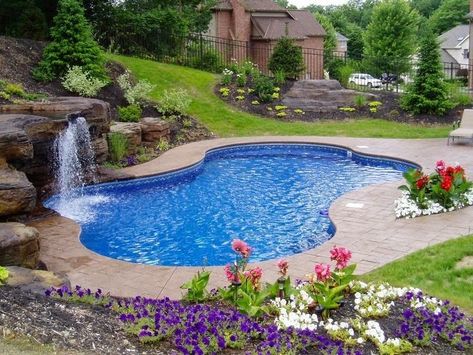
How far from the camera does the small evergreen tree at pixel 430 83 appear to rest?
17.3 m

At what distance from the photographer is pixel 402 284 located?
605cm

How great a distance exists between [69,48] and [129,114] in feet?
9.33

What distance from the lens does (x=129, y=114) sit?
14.9 metres

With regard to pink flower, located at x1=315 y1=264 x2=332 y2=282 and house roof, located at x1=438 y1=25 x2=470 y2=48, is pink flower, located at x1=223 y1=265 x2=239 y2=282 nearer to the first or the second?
pink flower, located at x1=315 y1=264 x2=332 y2=282

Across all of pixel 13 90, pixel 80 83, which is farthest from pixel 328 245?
pixel 80 83

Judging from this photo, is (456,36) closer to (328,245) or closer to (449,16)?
(449,16)

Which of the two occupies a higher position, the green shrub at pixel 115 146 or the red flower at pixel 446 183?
the green shrub at pixel 115 146

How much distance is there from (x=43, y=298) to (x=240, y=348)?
1631 millimetres

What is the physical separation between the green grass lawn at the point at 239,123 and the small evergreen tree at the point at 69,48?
246 cm

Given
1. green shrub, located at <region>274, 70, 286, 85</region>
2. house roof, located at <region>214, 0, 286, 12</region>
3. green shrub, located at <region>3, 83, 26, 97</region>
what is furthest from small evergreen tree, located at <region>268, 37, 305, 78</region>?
green shrub, located at <region>3, 83, 26, 97</region>

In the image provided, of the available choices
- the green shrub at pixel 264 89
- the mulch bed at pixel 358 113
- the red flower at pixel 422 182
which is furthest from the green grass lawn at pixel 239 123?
the red flower at pixel 422 182

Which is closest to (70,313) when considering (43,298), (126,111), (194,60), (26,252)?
(43,298)

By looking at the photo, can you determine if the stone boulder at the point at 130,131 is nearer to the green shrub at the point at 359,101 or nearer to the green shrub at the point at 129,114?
the green shrub at the point at 129,114

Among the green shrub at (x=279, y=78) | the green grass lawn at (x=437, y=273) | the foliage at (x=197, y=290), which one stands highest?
the green shrub at (x=279, y=78)
